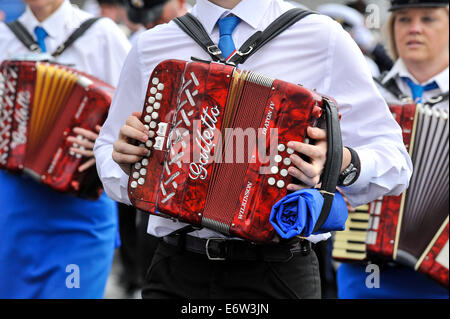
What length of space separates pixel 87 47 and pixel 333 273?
3435mm

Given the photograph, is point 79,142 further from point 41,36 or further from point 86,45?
point 41,36

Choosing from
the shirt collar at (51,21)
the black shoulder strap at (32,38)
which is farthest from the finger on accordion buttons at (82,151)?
the shirt collar at (51,21)

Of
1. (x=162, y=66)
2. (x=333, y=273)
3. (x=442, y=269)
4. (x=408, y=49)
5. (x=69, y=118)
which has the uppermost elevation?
(x=162, y=66)

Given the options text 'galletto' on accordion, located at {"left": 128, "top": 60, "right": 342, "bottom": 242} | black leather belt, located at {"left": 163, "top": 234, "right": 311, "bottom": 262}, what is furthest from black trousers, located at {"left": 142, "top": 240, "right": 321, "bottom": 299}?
text 'galletto' on accordion, located at {"left": 128, "top": 60, "right": 342, "bottom": 242}

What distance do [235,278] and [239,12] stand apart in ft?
3.15

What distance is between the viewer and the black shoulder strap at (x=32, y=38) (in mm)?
4535

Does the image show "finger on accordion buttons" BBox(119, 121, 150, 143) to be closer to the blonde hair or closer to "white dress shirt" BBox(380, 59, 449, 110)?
"white dress shirt" BBox(380, 59, 449, 110)

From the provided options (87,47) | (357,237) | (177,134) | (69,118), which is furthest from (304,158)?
(87,47)

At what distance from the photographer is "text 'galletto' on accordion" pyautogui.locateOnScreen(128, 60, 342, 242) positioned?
104 inches

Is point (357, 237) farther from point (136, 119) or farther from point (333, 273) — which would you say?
point (333, 273)

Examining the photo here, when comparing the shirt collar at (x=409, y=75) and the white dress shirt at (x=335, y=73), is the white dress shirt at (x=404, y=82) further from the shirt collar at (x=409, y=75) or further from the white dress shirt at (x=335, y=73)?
the white dress shirt at (x=335, y=73)

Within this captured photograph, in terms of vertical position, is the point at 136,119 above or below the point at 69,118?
above

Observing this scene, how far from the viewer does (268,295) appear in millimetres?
2979

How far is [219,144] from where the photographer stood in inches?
108
